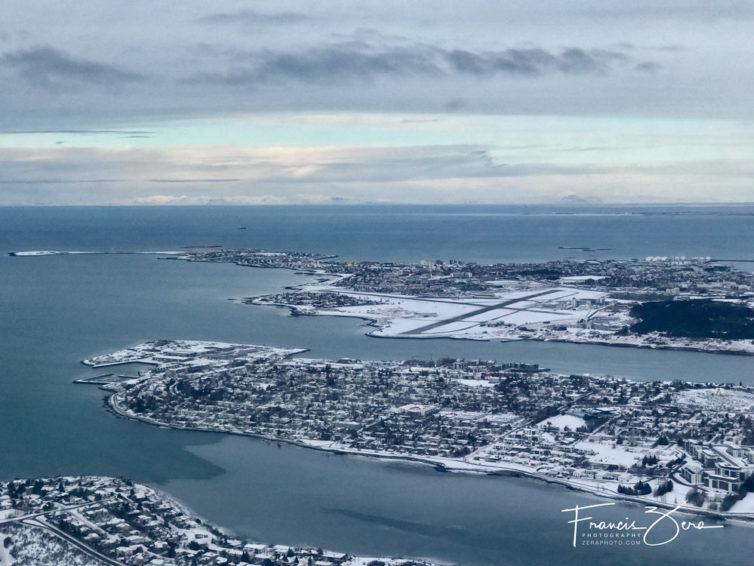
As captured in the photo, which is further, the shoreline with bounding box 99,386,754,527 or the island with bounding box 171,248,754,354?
the island with bounding box 171,248,754,354

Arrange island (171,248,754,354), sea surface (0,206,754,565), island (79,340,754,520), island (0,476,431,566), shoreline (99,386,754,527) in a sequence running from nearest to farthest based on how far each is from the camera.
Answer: island (0,476,431,566), sea surface (0,206,754,565), shoreline (99,386,754,527), island (79,340,754,520), island (171,248,754,354)

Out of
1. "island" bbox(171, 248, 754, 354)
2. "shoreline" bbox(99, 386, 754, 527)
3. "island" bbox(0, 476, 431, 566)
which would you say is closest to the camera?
"island" bbox(0, 476, 431, 566)

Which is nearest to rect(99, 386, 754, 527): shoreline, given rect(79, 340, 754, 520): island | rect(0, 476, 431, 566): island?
rect(79, 340, 754, 520): island

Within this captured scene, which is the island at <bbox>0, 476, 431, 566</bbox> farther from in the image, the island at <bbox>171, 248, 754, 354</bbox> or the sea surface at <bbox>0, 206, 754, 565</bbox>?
the island at <bbox>171, 248, 754, 354</bbox>

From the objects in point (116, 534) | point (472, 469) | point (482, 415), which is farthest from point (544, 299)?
point (116, 534)

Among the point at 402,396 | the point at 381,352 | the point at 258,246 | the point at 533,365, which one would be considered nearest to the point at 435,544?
the point at 402,396

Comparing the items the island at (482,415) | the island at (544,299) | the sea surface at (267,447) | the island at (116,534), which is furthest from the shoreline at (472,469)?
the island at (544,299)
